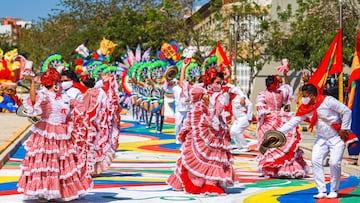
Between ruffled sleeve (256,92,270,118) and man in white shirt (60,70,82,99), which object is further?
ruffled sleeve (256,92,270,118)

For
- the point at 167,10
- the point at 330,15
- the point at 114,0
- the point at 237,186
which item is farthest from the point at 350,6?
the point at 114,0

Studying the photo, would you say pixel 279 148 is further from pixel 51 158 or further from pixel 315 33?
pixel 315 33

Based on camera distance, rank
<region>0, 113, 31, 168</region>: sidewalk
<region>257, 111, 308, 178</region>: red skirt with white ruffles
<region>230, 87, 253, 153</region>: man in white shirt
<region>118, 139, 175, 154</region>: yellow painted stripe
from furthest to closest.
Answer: <region>118, 139, 175, 154</region>: yellow painted stripe
<region>230, 87, 253, 153</region>: man in white shirt
<region>0, 113, 31, 168</region>: sidewalk
<region>257, 111, 308, 178</region>: red skirt with white ruffles

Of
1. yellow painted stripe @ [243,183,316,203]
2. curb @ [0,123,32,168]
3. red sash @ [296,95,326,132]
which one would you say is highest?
red sash @ [296,95,326,132]

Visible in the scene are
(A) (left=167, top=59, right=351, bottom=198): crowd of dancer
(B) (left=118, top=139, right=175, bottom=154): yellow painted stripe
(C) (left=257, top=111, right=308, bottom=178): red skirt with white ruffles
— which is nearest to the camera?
(A) (left=167, top=59, right=351, bottom=198): crowd of dancer

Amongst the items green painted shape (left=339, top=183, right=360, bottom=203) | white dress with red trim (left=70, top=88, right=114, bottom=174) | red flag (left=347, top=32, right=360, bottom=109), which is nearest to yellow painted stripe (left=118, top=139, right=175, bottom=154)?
white dress with red trim (left=70, top=88, right=114, bottom=174)

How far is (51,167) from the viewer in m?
11.1

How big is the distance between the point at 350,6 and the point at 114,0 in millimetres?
41343

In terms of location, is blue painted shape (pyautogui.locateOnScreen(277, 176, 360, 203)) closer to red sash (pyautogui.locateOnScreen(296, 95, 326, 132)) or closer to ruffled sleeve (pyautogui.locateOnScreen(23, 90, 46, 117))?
red sash (pyautogui.locateOnScreen(296, 95, 326, 132))

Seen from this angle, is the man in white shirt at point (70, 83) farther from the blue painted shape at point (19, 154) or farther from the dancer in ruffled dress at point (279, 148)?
the blue painted shape at point (19, 154)

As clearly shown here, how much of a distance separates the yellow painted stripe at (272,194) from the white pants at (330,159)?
0.68 meters

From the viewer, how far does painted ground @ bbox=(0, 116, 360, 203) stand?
1195 centimetres

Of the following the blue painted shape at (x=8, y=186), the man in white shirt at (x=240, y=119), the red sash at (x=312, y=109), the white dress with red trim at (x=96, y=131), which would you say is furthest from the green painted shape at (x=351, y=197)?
the man in white shirt at (x=240, y=119)

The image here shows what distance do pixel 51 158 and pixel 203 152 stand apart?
2312 mm
